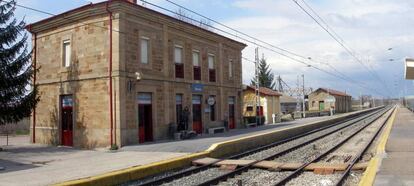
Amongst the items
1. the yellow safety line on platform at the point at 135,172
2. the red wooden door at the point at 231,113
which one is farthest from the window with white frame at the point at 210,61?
the yellow safety line on platform at the point at 135,172

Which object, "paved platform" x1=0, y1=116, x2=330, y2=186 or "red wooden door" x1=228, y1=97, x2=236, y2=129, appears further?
"red wooden door" x1=228, y1=97, x2=236, y2=129

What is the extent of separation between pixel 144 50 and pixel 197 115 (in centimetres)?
705

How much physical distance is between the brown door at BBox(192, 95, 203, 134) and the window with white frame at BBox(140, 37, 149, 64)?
19.4 ft

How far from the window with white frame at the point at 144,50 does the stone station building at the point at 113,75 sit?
0.05 meters

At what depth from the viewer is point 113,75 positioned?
22016 mm

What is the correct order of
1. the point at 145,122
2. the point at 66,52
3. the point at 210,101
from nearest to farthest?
the point at 145,122 < the point at 66,52 < the point at 210,101

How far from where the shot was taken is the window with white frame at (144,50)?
23984mm

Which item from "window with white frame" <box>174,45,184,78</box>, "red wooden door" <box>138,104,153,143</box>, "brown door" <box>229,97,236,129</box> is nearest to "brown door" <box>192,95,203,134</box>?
"window with white frame" <box>174,45,184,78</box>

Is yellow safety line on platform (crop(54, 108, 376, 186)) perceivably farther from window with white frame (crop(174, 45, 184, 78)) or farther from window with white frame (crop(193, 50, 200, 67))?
window with white frame (crop(193, 50, 200, 67))

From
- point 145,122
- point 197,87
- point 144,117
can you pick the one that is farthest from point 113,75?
point 197,87

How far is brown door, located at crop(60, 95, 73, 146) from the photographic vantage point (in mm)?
24281

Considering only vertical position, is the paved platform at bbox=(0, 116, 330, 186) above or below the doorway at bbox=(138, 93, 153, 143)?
below

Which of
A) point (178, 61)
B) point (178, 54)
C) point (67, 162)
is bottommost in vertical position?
point (67, 162)

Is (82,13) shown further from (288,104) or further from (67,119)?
(288,104)
